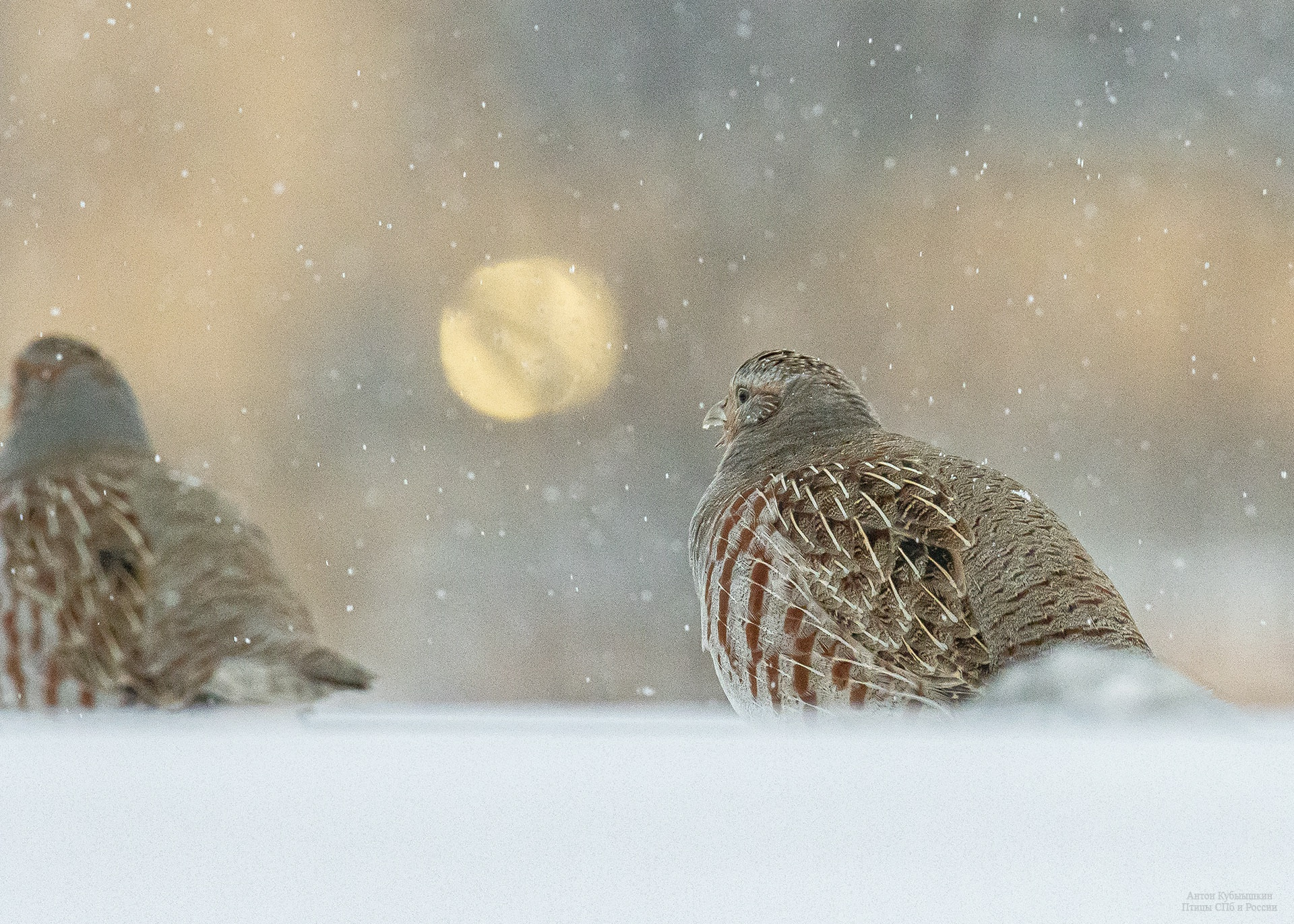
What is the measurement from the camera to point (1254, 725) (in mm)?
797

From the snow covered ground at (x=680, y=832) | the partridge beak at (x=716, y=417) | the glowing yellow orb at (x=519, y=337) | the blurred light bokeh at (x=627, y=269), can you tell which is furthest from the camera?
the glowing yellow orb at (x=519, y=337)

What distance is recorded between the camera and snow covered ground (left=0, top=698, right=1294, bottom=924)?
0.57m

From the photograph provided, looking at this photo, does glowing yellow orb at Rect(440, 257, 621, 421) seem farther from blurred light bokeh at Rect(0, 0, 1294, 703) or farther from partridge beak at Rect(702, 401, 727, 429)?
partridge beak at Rect(702, 401, 727, 429)

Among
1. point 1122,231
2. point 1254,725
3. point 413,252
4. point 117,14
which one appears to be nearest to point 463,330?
point 413,252

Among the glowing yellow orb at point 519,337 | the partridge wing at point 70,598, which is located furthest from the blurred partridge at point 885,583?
the glowing yellow orb at point 519,337

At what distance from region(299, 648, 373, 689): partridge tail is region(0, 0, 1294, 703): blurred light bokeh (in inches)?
29.2

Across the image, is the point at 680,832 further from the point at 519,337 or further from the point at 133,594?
the point at 519,337

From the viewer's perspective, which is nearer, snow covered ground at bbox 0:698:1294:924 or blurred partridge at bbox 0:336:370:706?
snow covered ground at bbox 0:698:1294:924

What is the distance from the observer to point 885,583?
3.06ft

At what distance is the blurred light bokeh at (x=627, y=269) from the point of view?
1.76 meters

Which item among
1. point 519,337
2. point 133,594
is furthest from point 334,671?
point 519,337

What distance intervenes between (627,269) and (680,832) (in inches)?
57.3

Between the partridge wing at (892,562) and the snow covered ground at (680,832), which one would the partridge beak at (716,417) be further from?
the snow covered ground at (680,832)

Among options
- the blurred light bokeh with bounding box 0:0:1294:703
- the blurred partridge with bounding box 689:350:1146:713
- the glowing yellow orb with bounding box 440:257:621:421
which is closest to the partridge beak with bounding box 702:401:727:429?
the blurred partridge with bounding box 689:350:1146:713
